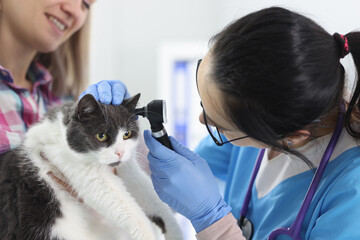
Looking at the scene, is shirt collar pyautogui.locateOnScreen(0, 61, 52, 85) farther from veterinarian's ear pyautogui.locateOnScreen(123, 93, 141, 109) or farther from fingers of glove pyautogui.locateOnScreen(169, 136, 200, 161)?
fingers of glove pyautogui.locateOnScreen(169, 136, 200, 161)

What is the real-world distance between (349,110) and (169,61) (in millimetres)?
2030

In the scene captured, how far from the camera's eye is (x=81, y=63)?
1.47 meters

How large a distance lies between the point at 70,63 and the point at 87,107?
736 millimetres

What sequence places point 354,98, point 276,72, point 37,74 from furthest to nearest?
point 37,74 < point 354,98 < point 276,72

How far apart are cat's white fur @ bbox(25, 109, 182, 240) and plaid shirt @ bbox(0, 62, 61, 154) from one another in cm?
10

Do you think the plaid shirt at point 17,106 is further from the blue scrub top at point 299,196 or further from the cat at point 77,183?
the blue scrub top at point 299,196

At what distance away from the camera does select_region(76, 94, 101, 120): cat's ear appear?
32.5 inches

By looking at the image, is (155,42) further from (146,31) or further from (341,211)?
(341,211)

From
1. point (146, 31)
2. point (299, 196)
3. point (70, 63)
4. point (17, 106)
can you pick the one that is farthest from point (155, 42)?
point (299, 196)

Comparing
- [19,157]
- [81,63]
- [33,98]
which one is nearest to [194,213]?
[19,157]

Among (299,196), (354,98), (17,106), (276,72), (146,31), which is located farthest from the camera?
(146,31)

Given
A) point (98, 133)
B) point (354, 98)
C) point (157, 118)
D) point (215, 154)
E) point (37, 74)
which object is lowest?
point (215, 154)

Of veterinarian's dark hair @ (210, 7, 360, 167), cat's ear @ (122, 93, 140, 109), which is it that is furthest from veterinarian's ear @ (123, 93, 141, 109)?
veterinarian's dark hair @ (210, 7, 360, 167)

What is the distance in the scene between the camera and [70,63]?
149 centimetres
